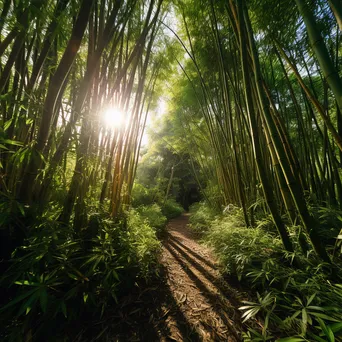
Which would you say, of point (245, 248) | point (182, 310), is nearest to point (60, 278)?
point (182, 310)

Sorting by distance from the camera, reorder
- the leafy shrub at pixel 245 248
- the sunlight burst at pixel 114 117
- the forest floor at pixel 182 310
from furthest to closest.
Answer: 1. the sunlight burst at pixel 114 117
2. the leafy shrub at pixel 245 248
3. the forest floor at pixel 182 310

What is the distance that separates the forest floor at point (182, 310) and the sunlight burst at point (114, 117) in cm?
153

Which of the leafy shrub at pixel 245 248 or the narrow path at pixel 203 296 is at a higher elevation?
the leafy shrub at pixel 245 248

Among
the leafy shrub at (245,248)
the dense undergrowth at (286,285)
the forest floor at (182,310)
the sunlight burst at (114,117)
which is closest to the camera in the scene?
the dense undergrowth at (286,285)

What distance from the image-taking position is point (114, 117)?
1603 mm

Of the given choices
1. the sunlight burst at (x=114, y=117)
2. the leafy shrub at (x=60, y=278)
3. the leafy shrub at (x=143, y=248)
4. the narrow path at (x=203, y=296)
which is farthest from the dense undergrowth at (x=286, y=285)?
the sunlight burst at (x=114, y=117)

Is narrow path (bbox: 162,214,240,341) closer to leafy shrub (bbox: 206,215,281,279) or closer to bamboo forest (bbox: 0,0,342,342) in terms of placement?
bamboo forest (bbox: 0,0,342,342)

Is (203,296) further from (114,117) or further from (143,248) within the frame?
(114,117)

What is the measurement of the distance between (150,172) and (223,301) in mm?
7451

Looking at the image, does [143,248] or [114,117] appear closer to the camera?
[143,248]

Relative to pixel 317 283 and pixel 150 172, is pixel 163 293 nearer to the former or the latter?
pixel 317 283

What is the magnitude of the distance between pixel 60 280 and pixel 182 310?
86cm

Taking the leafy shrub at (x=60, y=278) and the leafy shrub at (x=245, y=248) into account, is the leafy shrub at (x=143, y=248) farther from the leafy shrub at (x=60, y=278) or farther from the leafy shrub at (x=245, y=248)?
the leafy shrub at (x=245, y=248)

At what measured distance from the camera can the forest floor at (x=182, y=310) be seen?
0.92 metres
